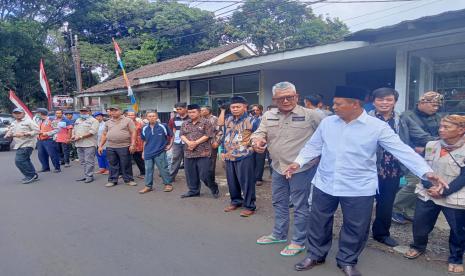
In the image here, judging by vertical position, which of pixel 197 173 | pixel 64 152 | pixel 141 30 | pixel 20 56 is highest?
pixel 141 30

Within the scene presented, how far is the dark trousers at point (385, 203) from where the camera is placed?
394cm

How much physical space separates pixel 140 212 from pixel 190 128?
1600 millimetres

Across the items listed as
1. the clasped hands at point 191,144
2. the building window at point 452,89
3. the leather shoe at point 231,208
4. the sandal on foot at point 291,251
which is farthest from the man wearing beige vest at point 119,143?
the building window at point 452,89

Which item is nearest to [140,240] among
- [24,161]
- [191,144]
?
[191,144]

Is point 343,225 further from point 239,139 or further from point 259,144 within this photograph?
point 239,139

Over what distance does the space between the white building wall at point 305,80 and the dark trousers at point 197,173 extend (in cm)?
505

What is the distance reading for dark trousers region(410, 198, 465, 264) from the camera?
334cm

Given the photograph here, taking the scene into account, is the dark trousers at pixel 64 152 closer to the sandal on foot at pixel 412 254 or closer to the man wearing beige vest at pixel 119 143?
the man wearing beige vest at pixel 119 143

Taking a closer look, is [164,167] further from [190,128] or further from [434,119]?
[434,119]

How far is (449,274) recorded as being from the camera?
3.35 metres

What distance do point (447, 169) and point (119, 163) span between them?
6092 millimetres

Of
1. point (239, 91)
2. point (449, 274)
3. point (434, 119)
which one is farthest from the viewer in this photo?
point (239, 91)

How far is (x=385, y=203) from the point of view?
13.0 ft

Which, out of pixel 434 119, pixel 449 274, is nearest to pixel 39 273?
pixel 449 274
